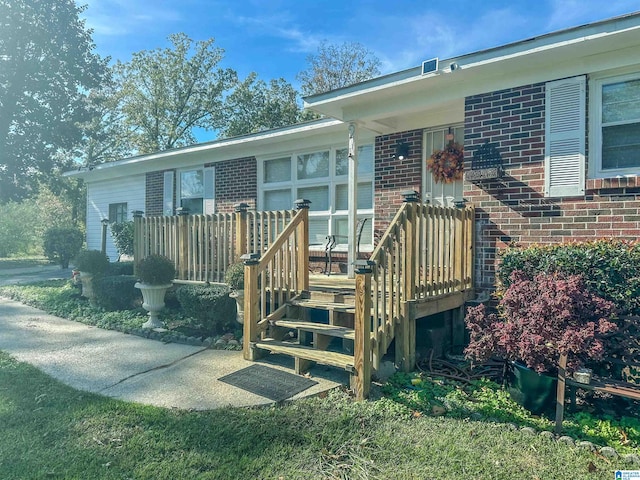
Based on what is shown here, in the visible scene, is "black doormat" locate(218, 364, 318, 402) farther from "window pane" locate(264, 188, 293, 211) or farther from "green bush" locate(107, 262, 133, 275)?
"green bush" locate(107, 262, 133, 275)

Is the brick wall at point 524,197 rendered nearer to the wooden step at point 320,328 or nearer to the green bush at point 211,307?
the wooden step at point 320,328

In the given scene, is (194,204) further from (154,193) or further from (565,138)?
(565,138)

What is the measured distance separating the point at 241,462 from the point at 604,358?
3.02 m

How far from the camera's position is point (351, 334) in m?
4.12

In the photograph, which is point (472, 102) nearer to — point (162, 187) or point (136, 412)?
point (136, 412)

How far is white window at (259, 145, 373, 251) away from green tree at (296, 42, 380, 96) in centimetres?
1599

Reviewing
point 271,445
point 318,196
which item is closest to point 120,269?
point 318,196

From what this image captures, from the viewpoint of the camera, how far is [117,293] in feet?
23.5

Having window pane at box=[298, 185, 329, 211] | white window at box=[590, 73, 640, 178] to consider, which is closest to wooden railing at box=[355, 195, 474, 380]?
white window at box=[590, 73, 640, 178]

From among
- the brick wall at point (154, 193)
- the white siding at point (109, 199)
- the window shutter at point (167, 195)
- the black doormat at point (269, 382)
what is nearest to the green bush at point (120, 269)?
the window shutter at point (167, 195)

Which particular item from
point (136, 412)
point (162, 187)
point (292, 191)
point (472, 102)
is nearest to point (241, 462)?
point (136, 412)

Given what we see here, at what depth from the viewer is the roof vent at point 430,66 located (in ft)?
16.2

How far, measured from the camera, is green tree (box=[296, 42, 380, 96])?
75.5ft

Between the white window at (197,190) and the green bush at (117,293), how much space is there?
2.81 meters
